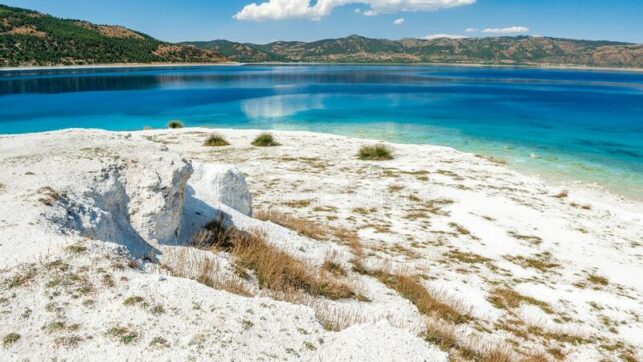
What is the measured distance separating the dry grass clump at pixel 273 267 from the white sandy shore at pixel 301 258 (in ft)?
1.03

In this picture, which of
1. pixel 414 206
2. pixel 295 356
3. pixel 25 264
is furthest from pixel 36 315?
pixel 414 206

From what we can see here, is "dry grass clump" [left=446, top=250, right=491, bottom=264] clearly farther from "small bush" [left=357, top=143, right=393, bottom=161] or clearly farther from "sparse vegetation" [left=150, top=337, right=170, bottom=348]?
"small bush" [left=357, top=143, right=393, bottom=161]

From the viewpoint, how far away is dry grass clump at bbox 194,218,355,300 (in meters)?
7.52

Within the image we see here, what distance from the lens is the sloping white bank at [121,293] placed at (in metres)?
4.22

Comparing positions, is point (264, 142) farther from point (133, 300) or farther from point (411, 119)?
point (411, 119)

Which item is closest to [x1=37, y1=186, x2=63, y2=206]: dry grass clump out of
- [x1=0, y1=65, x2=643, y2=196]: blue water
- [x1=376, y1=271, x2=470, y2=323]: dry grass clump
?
[x1=376, y1=271, x2=470, y2=323]: dry grass clump

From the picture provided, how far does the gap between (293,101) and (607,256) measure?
206 ft

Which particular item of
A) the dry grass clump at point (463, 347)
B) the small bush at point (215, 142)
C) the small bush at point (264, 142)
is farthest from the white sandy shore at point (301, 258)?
the small bush at point (215, 142)

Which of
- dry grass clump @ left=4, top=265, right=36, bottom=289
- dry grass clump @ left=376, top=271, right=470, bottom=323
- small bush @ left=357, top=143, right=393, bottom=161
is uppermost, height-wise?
dry grass clump @ left=4, top=265, right=36, bottom=289

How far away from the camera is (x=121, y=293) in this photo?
4.87 metres

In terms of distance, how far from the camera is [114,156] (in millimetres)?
8734

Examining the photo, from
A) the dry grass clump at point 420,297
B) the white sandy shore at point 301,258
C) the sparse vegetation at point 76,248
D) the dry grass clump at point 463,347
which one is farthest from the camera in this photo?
the dry grass clump at point 420,297

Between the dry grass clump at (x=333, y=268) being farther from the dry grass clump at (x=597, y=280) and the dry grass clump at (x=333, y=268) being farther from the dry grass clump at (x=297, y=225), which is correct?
the dry grass clump at (x=597, y=280)

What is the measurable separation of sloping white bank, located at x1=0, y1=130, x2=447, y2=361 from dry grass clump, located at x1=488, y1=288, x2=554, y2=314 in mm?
2573
